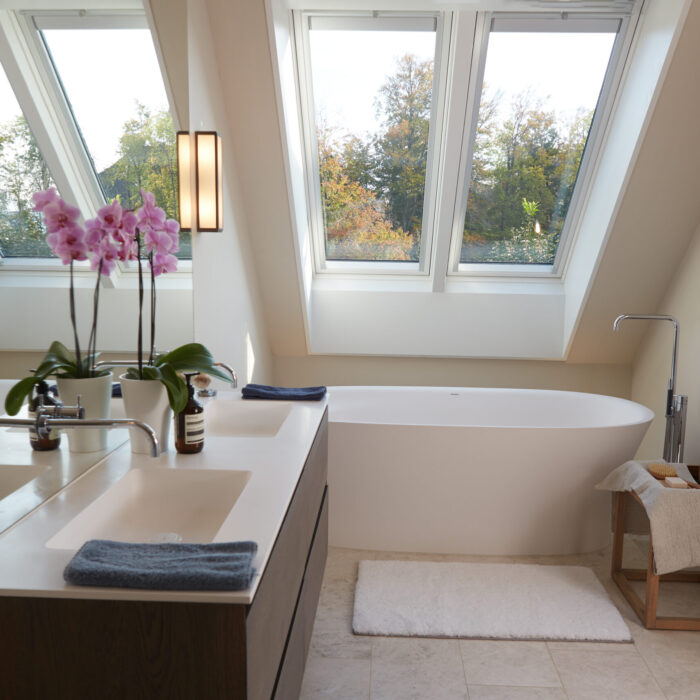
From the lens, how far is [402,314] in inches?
179

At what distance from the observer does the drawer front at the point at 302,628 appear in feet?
4.86

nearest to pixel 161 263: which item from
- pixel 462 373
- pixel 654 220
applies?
pixel 654 220

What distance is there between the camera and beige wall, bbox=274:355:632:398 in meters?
4.70

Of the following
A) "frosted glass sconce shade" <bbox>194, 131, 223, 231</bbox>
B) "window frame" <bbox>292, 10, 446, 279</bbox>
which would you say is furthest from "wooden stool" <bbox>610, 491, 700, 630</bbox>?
"frosted glass sconce shade" <bbox>194, 131, 223, 231</bbox>

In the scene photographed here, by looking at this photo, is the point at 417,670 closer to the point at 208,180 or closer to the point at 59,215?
the point at 59,215

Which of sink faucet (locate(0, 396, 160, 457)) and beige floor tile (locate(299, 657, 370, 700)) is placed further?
beige floor tile (locate(299, 657, 370, 700))

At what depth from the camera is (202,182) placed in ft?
9.53

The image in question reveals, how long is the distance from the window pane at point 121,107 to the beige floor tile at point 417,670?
67.8 inches

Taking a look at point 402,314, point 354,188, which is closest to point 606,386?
point 402,314

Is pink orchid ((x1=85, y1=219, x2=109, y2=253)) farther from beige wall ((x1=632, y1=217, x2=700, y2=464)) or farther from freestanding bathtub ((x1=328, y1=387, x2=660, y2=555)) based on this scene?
beige wall ((x1=632, y1=217, x2=700, y2=464))

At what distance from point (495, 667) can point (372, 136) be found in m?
2.82

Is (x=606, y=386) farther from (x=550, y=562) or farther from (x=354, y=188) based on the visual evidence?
(x=354, y=188)

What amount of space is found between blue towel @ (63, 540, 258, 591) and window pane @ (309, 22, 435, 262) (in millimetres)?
3050

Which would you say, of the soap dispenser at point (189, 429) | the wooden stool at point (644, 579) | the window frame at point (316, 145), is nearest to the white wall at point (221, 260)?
the window frame at point (316, 145)
